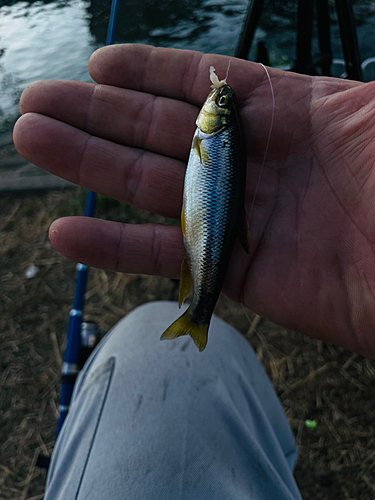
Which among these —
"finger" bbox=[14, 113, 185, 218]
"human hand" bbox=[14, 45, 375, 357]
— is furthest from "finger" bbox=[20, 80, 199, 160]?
"finger" bbox=[14, 113, 185, 218]

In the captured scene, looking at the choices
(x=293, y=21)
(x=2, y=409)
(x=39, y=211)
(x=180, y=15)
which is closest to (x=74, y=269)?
Result: (x=39, y=211)

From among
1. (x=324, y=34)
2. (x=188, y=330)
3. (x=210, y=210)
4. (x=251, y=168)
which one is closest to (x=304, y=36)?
(x=324, y=34)

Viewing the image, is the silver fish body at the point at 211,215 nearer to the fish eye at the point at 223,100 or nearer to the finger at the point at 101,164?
the fish eye at the point at 223,100

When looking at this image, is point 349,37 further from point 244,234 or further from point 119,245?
point 119,245

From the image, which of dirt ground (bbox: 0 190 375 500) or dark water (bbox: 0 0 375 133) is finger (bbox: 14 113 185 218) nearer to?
dirt ground (bbox: 0 190 375 500)

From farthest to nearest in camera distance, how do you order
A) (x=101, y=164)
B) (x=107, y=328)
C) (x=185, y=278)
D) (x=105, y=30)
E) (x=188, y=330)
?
(x=105, y=30), (x=107, y=328), (x=101, y=164), (x=185, y=278), (x=188, y=330)
